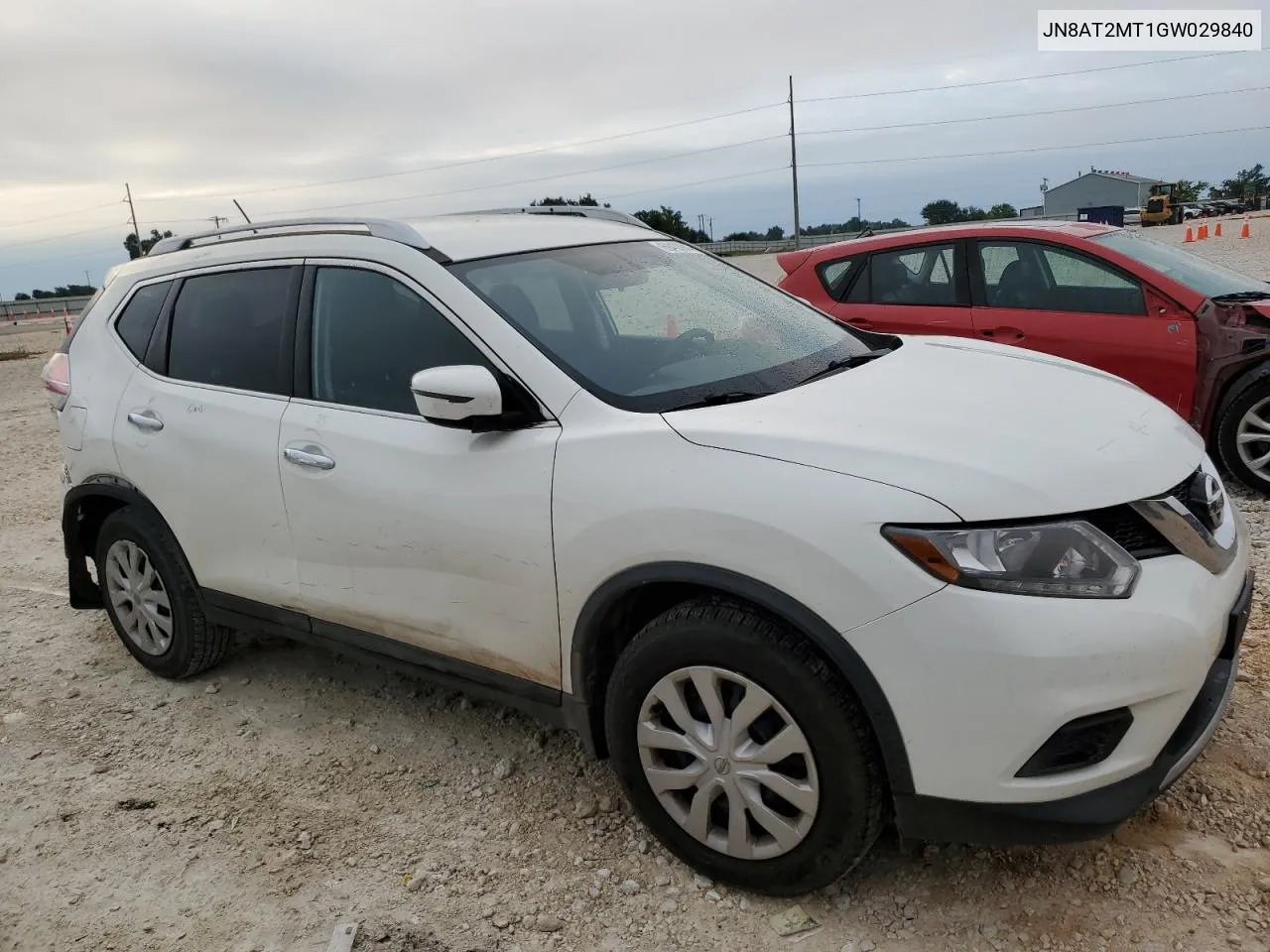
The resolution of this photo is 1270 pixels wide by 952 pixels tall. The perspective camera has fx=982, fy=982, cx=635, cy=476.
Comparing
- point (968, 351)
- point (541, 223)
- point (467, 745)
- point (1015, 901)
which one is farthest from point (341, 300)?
point (1015, 901)

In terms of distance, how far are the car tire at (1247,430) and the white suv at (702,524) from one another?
2.97 m

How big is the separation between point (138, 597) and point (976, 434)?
11.6 feet

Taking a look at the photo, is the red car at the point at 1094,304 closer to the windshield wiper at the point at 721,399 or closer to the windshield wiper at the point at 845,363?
the windshield wiper at the point at 845,363

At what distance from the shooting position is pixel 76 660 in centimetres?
464

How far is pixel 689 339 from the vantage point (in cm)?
317

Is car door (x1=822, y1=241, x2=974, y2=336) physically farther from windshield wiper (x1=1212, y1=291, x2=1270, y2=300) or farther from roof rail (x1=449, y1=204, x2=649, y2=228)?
roof rail (x1=449, y1=204, x2=649, y2=228)

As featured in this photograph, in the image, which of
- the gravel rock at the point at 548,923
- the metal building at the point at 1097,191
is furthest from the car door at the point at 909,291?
the metal building at the point at 1097,191

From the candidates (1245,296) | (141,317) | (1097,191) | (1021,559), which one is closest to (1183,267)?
(1245,296)

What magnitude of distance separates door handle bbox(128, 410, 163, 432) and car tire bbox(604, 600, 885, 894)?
7.54ft

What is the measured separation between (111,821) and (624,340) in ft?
7.73

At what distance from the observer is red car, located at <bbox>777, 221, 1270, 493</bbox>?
5.55 metres

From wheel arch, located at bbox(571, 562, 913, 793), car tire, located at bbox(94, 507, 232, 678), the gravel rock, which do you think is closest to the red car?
wheel arch, located at bbox(571, 562, 913, 793)

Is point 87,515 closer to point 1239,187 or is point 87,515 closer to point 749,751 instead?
point 749,751

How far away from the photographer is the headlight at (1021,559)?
2.14 meters
